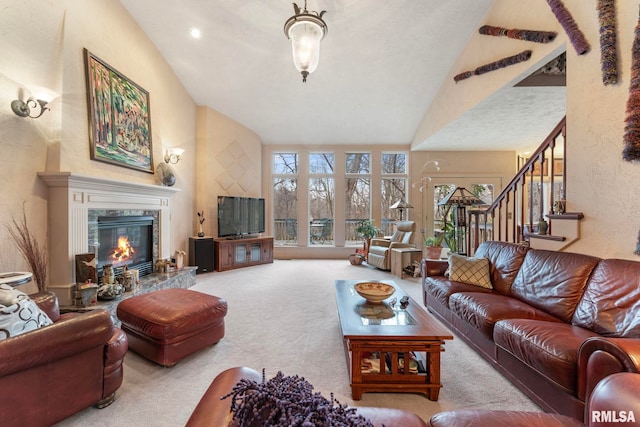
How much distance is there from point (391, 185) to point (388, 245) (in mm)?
1864

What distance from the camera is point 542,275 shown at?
7.74 feet

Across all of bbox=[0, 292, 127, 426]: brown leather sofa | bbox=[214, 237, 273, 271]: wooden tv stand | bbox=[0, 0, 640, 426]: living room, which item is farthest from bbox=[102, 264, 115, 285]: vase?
bbox=[214, 237, 273, 271]: wooden tv stand

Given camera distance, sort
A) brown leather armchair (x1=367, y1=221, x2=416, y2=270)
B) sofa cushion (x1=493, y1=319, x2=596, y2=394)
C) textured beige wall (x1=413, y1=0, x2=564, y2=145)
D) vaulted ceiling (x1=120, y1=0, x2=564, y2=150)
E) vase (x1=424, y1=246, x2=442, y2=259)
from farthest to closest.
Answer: brown leather armchair (x1=367, y1=221, x2=416, y2=270) → vase (x1=424, y1=246, x2=442, y2=259) → vaulted ceiling (x1=120, y1=0, x2=564, y2=150) → textured beige wall (x1=413, y1=0, x2=564, y2=145) → sofa cushion (x1=493, y1=319, x2=596, y2=394)

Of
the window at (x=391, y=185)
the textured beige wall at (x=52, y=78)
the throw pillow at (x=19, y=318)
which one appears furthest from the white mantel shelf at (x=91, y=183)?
the window at (x=391, y=185)

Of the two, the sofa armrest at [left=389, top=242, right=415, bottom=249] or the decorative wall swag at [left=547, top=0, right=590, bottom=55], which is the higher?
the decorative wall swag at [left=547, top=0, right=590, bottom=55]

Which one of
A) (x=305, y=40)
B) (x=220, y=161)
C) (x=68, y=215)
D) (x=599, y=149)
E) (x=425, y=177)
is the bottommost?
(x=68, y=215)

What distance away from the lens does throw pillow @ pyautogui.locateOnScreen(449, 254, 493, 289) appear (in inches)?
113

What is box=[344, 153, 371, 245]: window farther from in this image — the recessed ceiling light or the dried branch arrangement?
the dried branch arrangement

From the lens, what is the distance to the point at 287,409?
718mm

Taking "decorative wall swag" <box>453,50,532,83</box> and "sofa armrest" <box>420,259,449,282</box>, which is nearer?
"decorative wall swag" <box>453,50,532,83</box>

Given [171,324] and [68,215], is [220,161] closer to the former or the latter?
[68,215]

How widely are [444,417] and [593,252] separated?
226 cm

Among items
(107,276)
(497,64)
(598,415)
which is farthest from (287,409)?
(497,64)

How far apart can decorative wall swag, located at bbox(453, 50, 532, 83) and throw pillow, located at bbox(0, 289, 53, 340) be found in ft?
15.3
